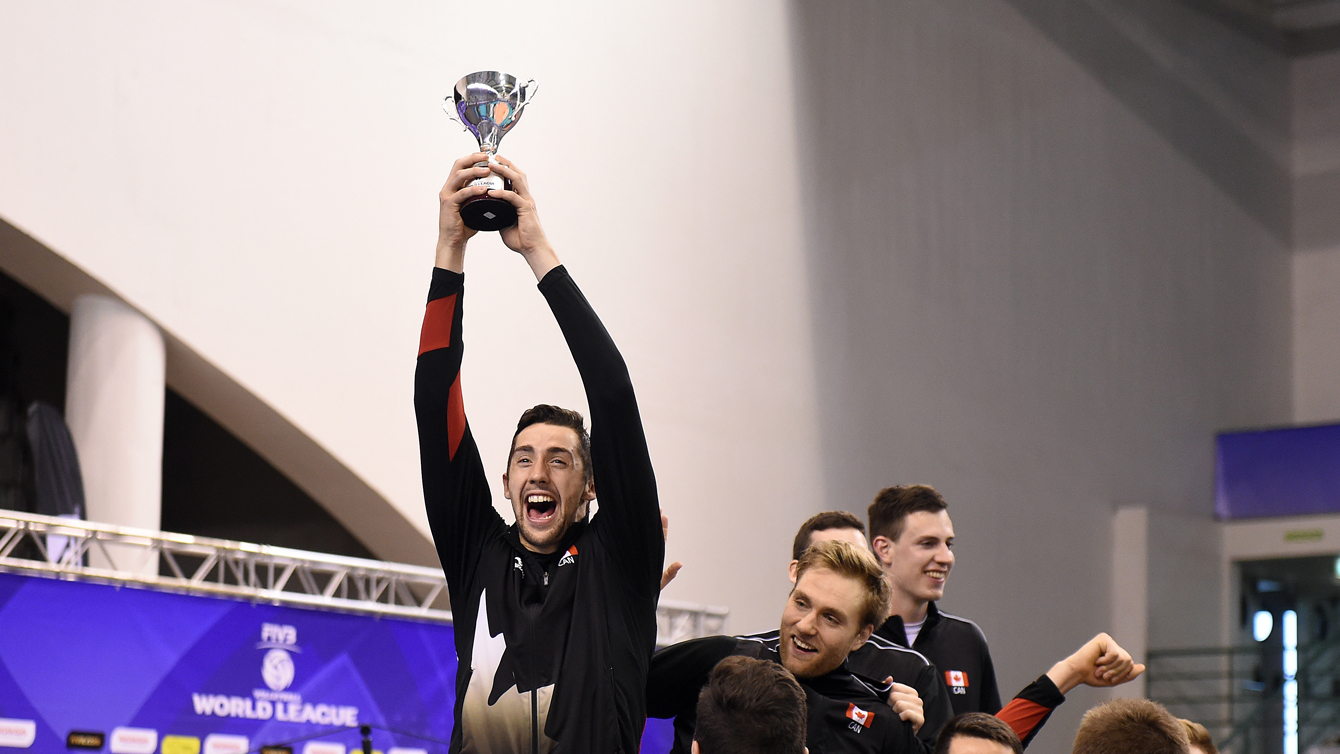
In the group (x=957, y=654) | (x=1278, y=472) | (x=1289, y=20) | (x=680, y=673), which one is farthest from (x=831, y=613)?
(x=1289, y=20)

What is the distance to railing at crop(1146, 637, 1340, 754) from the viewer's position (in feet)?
43.7

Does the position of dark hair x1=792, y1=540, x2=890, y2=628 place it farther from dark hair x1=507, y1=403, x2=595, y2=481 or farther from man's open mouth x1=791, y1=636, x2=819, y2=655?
dark hair x1=507, y1=403, x2=595, y2=481

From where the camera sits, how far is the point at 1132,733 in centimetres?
253

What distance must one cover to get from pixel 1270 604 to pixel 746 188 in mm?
9050

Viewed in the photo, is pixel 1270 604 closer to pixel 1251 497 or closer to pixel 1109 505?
A: pixel 1251 497

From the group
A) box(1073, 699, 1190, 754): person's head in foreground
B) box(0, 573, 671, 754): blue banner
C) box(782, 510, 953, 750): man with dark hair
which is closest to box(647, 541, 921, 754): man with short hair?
Answer: box(782, 510, 953, 750): man with dark hair

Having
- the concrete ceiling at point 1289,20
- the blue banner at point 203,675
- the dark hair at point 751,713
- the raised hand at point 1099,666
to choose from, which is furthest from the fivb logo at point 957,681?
the concrete ceiling at point 1289,20

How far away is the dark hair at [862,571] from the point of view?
2.81m

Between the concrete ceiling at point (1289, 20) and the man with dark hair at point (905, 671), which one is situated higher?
the concrete ceiling at point (1289, 20)

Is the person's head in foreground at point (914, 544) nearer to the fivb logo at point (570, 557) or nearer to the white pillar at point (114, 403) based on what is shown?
the fivb logo at point (570, 557)

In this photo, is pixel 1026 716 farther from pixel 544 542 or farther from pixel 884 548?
pixel 544 542

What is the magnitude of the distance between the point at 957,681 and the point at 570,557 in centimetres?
186

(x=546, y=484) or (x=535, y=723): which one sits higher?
(x=546, y=484)

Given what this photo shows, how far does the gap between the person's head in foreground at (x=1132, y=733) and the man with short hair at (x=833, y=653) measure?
14.1 inches
